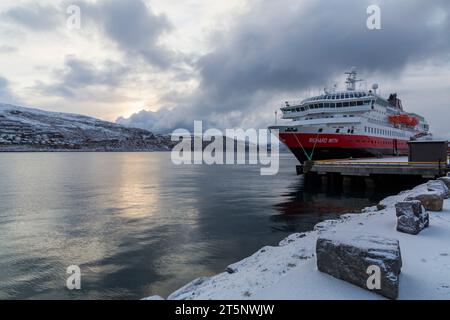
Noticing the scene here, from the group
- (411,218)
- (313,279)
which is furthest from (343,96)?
(313,279)

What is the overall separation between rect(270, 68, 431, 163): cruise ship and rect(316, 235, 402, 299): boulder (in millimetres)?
44765

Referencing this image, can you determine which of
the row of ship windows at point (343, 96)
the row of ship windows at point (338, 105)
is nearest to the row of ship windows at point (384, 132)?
the row of ship windows at point (338, 105)

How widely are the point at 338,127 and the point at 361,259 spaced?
49.8m

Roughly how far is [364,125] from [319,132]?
8620mm

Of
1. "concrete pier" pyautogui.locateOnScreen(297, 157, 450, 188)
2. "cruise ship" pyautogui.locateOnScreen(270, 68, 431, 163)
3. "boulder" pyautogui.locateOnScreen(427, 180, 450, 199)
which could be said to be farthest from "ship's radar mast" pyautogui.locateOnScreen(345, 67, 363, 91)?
"boulder" pyautogui.locateOnScreen(427, 180, 450, 199)

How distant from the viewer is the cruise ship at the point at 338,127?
1983 inches

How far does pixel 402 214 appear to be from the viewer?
10.8 metres

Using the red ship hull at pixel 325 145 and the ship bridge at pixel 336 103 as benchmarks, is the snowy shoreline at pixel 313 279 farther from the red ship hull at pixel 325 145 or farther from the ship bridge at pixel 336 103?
the ship bridge at pixel 336 103

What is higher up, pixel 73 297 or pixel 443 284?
pixel 443 284

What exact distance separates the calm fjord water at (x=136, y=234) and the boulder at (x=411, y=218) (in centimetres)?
631

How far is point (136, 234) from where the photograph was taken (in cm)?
1800
